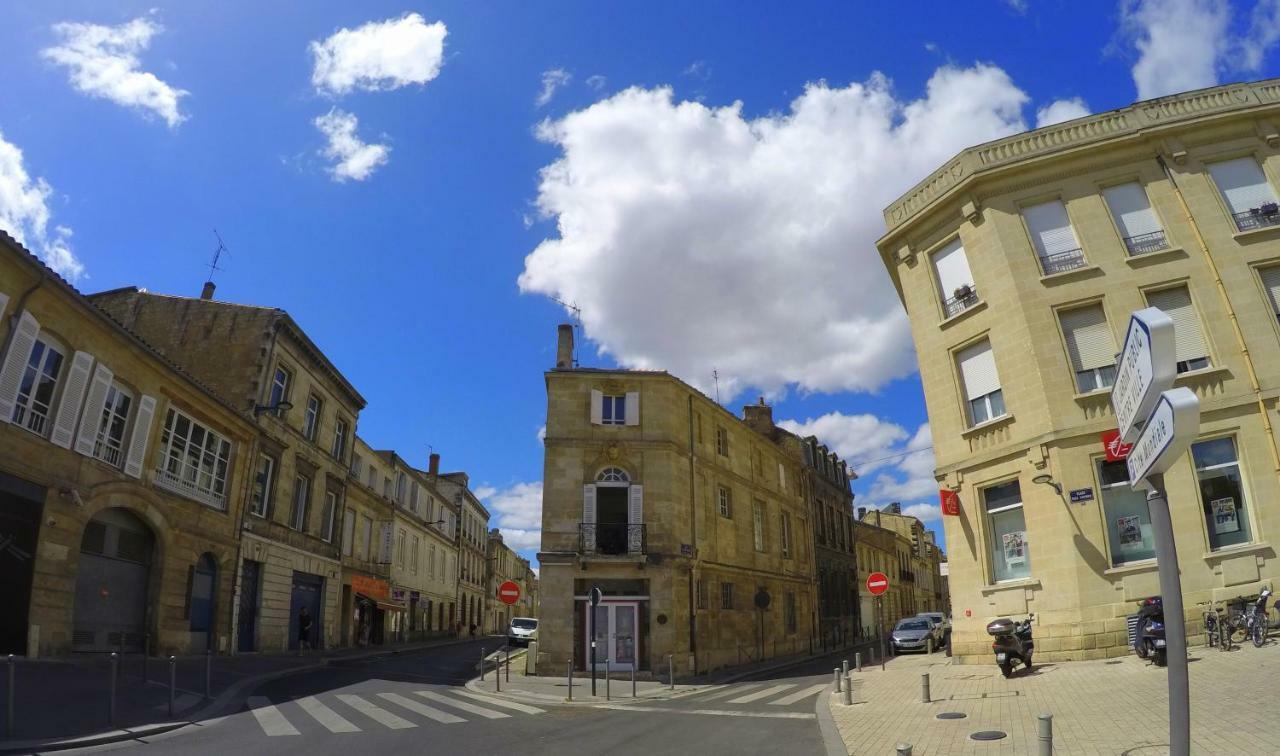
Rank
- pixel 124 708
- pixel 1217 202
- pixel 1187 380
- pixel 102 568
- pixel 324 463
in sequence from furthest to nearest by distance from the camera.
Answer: pixel 324 463, pixel 102 568, pixel 1217 202, pixel 1187 380, pixel 124 708

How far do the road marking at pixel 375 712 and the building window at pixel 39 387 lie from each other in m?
7.86

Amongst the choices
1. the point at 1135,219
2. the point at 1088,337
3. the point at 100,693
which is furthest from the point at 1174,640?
the point at 1135,219

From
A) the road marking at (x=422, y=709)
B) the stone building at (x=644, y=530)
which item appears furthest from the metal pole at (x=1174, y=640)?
the stone building at (x=644, y=530)

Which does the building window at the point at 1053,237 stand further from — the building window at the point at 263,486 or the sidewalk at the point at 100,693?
the building window at the point at 263,486

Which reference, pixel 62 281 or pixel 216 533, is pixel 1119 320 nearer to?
pixel 62 281

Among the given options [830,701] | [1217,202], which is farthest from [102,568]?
[1217,202]

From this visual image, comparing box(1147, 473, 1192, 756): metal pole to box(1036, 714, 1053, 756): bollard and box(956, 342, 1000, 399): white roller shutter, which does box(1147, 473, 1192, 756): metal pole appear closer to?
box(1036, 714, 1053, 756): bollard

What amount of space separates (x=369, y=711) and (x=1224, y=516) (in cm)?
1509

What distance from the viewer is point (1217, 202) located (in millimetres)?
14359

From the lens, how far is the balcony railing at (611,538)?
21.9 metres

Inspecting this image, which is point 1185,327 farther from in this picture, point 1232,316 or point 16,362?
point 16,362

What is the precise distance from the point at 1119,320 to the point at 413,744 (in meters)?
14.3

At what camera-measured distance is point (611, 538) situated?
22594mm

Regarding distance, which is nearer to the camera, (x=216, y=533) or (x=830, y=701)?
(x=830, y=701)
